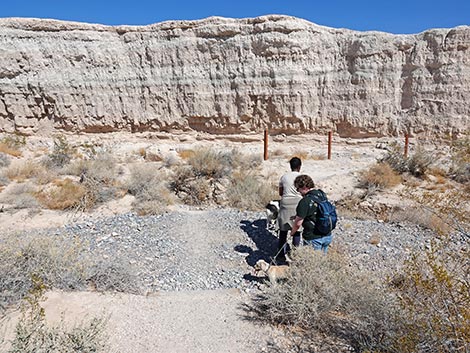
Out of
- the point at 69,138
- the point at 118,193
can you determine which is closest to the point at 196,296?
the point at 118,193

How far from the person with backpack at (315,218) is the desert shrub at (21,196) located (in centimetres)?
678

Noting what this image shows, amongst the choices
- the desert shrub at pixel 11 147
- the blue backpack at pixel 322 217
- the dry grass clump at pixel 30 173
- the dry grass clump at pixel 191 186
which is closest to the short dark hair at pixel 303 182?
the blue backpack at pixel 322 217

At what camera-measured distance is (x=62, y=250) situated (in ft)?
15.8

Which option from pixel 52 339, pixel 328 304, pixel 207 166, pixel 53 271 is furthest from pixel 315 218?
pixel 207 166

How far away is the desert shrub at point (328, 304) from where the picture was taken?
3377mm

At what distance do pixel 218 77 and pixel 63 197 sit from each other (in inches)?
553

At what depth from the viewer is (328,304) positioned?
3658 mm

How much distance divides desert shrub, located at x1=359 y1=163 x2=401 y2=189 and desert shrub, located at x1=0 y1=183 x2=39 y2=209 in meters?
8.72

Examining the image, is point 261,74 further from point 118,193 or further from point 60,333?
point 60,333

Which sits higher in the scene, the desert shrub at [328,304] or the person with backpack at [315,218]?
the person with backpack at [315,218]

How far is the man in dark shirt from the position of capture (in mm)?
4473

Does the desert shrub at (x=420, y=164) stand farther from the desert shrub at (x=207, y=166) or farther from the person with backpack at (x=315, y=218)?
the person with backpack at (x=315, y=218)

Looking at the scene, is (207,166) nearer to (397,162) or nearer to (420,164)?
(397,162)

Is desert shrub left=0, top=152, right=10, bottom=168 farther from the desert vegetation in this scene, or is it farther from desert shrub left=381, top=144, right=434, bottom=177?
desert shrub left=381, top=144, right=434, bottom=177
